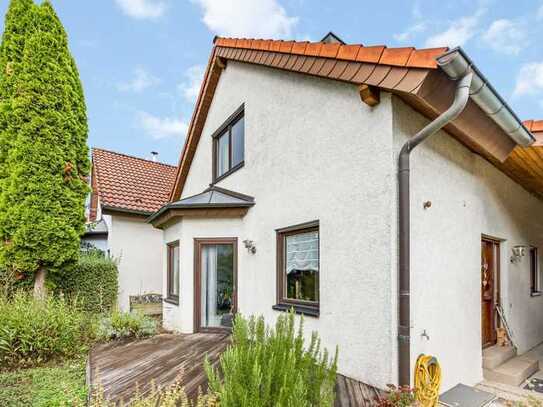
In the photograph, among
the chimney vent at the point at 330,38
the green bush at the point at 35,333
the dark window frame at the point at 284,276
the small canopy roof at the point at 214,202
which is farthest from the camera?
the small canopy roof at the point at 214,202

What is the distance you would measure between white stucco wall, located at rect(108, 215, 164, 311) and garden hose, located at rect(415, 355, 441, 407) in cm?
1010

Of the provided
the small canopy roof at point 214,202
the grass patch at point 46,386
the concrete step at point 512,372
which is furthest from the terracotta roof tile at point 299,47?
the concrete step at point 512,372

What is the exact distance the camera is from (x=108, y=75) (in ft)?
56.9

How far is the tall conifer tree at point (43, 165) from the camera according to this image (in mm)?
8375

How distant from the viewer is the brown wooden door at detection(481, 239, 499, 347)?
6.21 metres

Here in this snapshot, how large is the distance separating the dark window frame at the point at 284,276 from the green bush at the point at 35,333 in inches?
159

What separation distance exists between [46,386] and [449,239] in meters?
6.33

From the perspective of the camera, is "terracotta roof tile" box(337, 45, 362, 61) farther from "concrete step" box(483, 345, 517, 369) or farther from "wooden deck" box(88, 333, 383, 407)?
"concrete step" box(483, 345, 517, 369)

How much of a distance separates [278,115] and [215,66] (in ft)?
13.2

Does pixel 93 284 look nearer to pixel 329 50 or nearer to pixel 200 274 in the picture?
pixel 200 274

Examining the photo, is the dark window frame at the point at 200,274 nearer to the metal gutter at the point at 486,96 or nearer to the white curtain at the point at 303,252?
the white curtain at the point at 303,252

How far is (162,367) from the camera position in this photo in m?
5.40

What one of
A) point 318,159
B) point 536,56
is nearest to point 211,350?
point 318,159

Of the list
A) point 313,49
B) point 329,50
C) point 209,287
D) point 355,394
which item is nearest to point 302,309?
point 355,394
